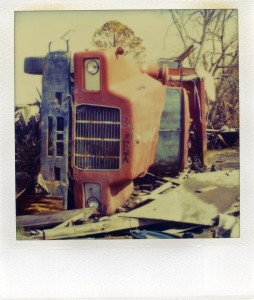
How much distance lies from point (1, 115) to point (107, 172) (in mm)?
374

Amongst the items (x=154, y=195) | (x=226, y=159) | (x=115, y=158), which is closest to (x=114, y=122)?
(x=115, y=158)

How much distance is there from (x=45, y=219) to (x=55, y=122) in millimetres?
303

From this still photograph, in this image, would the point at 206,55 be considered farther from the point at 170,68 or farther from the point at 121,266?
the point at 121,266

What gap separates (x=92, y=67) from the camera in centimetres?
153

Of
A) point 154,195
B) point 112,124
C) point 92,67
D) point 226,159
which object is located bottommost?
point 154,195

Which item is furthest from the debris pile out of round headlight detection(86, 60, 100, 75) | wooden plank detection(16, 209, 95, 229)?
round headlight detection(86, 60, 100, 75)

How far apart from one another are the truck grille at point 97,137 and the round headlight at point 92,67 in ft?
0.35

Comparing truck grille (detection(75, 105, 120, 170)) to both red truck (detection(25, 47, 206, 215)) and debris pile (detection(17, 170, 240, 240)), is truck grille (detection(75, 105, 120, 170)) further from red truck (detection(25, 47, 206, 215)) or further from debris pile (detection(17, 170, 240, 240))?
debris pile (detection(17, 170, 240, 240))

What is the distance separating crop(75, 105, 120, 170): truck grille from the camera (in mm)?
1534

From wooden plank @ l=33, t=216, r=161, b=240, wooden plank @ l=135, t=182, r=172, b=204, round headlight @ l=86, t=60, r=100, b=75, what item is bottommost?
wooden plank @ l=33, t=216, r=161, b=240

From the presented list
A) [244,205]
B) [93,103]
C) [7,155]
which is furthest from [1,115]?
[244,205]

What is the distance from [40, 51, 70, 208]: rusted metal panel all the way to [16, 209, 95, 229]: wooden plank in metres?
0.05

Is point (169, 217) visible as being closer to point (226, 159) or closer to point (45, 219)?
point (226, 159)

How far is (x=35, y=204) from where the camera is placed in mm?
1560
